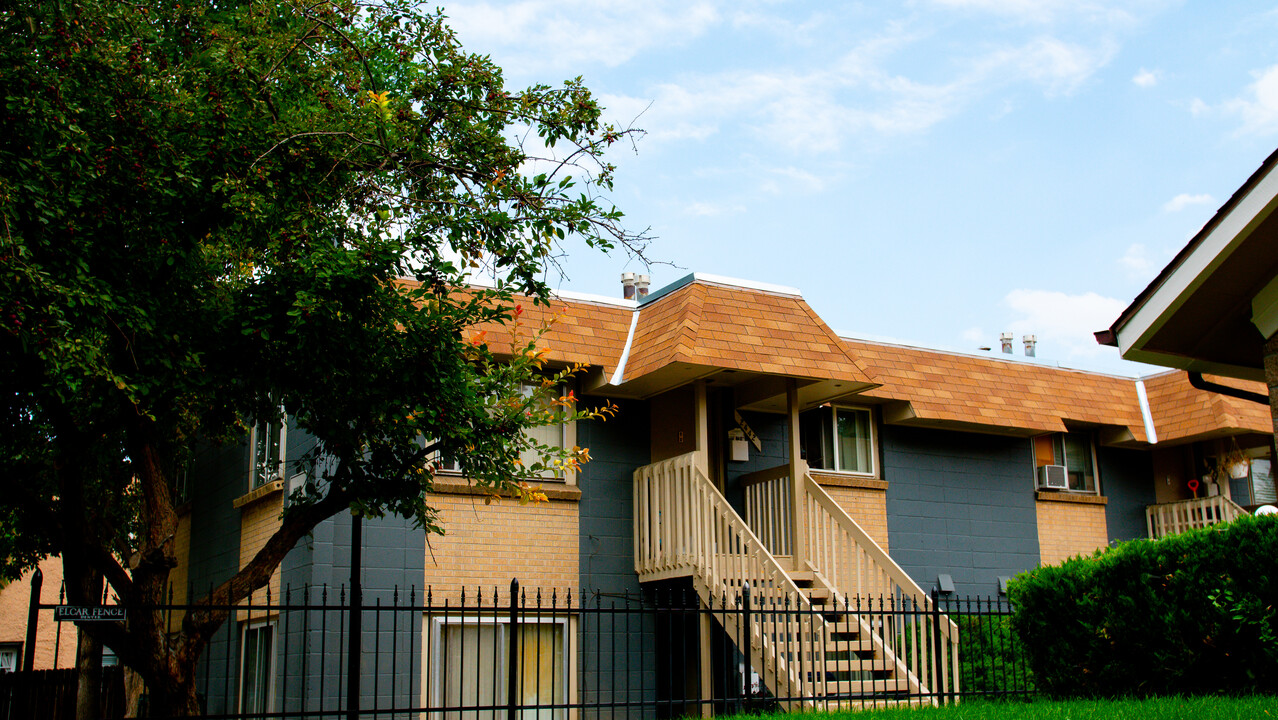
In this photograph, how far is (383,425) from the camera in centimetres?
837

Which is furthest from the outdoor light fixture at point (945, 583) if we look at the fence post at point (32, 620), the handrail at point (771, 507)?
the fence post at point (32, 620)

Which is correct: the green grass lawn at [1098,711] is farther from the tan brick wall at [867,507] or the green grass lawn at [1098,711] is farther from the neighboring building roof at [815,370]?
the tan brick wall at [867,507]

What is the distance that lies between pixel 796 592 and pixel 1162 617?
13.1 feet

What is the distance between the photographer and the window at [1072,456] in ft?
61.6

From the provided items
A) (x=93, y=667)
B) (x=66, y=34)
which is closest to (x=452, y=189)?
(x=66, y=34)

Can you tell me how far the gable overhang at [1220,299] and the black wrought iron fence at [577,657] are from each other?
353cm

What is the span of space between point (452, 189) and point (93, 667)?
8635 mm

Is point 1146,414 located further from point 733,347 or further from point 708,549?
point 708,549

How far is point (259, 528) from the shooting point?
14.4m

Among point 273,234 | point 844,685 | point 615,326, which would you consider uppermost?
point 615,326

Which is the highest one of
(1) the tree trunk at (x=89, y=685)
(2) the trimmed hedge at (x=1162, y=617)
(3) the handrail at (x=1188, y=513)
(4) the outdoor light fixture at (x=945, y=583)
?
(3) the handrail at (x=1188, y=513)

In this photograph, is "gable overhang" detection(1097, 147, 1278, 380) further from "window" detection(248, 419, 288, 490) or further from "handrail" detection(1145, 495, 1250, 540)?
"handrail" detection(1145, 495, 1250, 540)

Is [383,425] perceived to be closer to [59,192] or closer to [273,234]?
[273,234]

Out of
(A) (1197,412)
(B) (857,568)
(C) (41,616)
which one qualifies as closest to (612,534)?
(B) (857,568)
